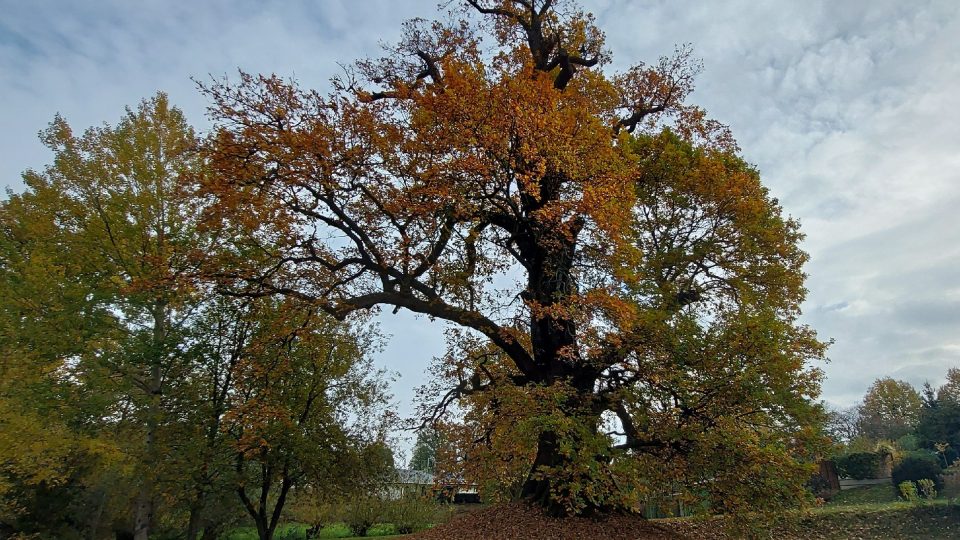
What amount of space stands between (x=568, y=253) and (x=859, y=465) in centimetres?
2780

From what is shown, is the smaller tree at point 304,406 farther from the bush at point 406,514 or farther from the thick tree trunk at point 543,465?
the thick tree trunk at point 543,465

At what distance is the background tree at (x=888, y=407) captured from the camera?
4919 cm

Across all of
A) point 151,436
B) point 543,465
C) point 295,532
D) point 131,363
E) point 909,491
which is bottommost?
point 295,532

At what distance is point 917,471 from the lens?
75.3 feet

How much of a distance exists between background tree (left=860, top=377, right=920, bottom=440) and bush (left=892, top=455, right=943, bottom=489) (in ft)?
96.7

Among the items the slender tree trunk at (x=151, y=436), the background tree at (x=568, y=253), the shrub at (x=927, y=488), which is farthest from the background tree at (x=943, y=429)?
the slender tree trunk at (x=151, y=436)

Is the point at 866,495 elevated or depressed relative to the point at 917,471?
depressed

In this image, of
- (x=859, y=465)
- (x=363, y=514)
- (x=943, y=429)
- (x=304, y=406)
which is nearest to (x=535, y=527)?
(x=304, y=406)

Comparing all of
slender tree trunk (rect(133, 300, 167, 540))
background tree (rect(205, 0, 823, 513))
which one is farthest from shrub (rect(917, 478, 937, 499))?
slender tree trunk (rect(133, 300, 167, 540))

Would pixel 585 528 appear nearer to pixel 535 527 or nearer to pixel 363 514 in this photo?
pixel 535 527

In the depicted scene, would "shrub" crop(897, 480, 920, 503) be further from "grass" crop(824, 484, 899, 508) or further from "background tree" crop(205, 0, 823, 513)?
"background tree" crop(205, 0, 823, 513)

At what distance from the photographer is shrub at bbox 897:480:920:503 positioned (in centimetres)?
2100

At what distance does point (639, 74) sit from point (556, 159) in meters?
6.76

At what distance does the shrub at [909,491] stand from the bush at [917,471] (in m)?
0.71
